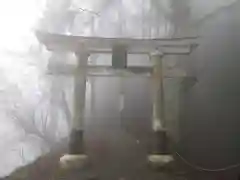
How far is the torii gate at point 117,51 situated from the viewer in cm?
127

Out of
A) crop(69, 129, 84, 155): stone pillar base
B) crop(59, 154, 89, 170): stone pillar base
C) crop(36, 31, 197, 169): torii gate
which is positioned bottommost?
crop(59, 154, 89, 170): stone pillar base

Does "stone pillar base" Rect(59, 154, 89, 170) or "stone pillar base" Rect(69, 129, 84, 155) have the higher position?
"stone pillar base" Rect(69, 129, 84, 155)

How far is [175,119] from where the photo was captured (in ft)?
4.16

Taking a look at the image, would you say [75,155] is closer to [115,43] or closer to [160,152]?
[160,152]

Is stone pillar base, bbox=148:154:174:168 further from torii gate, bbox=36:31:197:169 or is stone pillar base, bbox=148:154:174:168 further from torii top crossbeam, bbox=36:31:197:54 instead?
torii top crossbeam, bbox=36:31:197:54

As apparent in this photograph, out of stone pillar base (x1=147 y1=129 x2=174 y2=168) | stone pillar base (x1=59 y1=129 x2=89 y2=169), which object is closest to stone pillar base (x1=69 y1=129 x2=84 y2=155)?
stone pillar base (x1=59 y1=129 x2=89 y2=169)

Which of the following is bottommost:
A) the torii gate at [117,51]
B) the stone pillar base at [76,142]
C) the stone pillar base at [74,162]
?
the stone pillar base at [74,162]

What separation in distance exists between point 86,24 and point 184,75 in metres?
0.37

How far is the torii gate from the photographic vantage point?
1.27 meters

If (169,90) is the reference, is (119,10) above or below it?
above

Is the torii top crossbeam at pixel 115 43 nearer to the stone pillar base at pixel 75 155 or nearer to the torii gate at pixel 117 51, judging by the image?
the torii gate at pixel 117 51

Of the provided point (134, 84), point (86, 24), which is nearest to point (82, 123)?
point (134, 84)

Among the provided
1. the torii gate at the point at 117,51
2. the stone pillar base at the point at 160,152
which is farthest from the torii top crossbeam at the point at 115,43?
the stone pillar base at the point at 160,152

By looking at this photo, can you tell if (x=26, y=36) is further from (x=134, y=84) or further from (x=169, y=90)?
(x=169, y=90)
